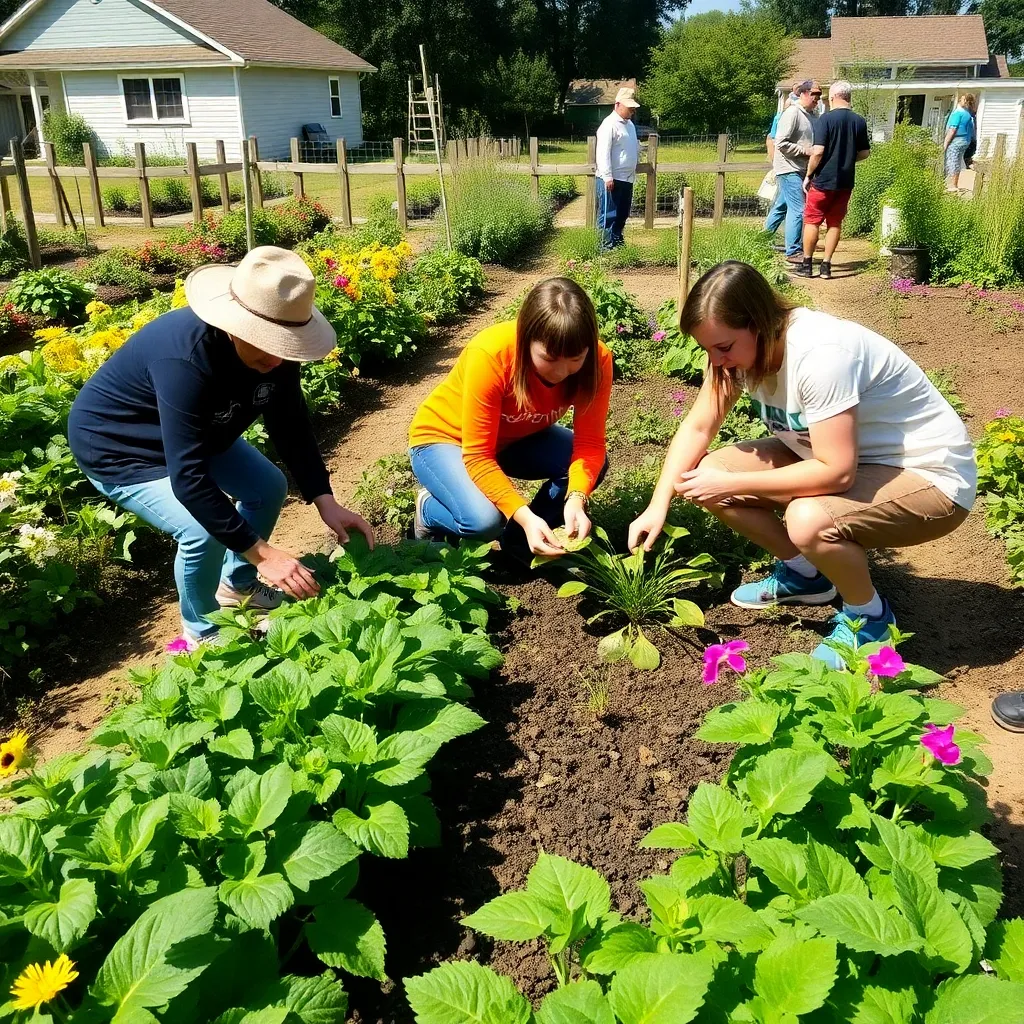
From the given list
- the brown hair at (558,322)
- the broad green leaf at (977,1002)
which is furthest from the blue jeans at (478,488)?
the broad green leaf at (977,1002)

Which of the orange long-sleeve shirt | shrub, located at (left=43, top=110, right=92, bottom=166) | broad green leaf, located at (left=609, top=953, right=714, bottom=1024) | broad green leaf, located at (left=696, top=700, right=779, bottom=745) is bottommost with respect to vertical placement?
broad green leaf, located at (left=609, top=953, right=714, bottom=1024)

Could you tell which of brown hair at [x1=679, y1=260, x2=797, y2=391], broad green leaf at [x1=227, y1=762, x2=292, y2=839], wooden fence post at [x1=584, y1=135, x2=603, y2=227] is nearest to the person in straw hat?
broad green leaf at [x1=227, y1=762, x2=292, y2=839]

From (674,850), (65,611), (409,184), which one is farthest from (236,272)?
(409,184)

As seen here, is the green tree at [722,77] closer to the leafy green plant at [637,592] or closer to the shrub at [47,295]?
the shrub at [47,295]

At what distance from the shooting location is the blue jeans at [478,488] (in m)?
3.59

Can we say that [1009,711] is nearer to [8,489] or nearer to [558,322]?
[558,322]

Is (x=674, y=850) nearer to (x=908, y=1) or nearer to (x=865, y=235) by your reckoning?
(x=865, y=235)

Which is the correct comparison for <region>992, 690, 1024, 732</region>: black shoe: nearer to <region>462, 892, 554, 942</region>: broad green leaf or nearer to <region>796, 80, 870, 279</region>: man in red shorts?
<region>462, 892, 554, 942</region>: broad green leaf

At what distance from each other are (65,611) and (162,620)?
1.29 ft

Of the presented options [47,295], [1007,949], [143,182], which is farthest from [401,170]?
[1007,949]

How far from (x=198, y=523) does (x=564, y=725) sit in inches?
55.8

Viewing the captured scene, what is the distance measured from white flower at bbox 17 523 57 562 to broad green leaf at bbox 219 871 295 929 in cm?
235

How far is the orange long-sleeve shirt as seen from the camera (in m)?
3.46

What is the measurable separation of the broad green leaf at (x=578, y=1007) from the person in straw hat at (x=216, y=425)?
1.69 m
